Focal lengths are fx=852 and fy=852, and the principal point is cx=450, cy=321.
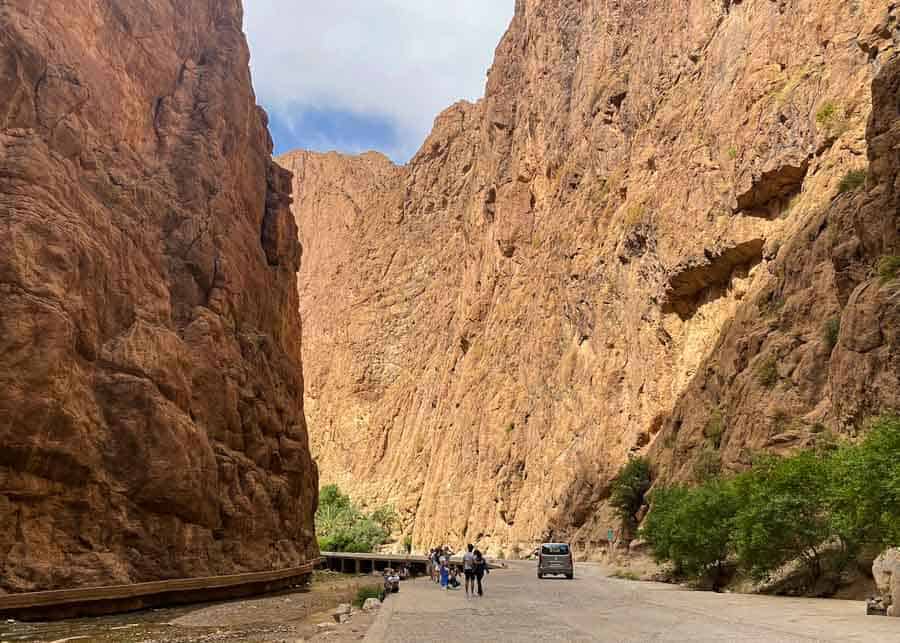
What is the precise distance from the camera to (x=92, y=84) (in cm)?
2758

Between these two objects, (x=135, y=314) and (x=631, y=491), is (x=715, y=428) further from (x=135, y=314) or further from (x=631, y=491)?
(x=135, y=314)

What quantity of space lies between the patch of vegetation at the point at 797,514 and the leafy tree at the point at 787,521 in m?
0.02

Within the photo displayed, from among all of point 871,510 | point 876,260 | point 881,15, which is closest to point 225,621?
point 871,510

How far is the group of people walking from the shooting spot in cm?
2084

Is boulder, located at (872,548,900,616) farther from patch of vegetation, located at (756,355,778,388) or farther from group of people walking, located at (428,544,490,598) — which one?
patch of vegetation, located at (756,355,778,388)

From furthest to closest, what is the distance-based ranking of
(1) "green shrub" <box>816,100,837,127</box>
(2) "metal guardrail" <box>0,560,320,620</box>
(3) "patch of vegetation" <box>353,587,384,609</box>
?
(1) "green shrub" <box>816,100,837,127</box>, (3) "patch of vegetation" <box>353,587,384,609</box>, (2) "metal guardrail" <box>0,560,320,620</box>

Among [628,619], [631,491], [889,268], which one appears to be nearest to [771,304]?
[631,491]

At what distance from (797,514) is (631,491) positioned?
960 inches

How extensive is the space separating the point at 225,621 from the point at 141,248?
1263 centimetres

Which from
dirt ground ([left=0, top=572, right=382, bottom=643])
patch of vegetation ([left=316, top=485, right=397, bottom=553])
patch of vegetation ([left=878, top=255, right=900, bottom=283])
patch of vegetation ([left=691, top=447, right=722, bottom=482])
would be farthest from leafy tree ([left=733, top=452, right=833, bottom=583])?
patch of vegetation ([left=316, top=485, right=397, bottom=553])

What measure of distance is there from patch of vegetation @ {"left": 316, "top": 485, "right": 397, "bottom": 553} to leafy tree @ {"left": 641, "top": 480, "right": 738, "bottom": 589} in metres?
52.9

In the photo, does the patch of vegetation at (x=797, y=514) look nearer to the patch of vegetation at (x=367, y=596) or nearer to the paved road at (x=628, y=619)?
the paved road at (x=628, y=619)

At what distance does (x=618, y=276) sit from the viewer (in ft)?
177

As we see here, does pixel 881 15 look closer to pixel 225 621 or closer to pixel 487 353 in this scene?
pixel 225 621
